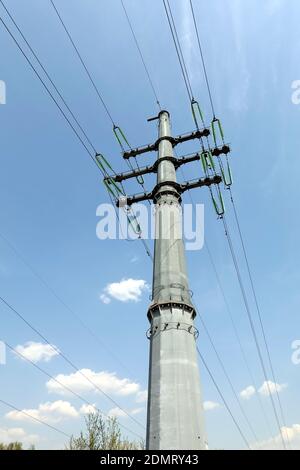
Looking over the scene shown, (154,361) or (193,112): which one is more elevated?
(193,112)

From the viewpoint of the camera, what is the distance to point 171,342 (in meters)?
11.7

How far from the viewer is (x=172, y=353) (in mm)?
11477

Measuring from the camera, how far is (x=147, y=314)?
44.0 ft

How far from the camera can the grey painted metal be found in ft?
33.5

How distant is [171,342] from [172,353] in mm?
387

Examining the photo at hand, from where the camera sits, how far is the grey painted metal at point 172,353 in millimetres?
10219

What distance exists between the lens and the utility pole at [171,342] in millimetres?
10250

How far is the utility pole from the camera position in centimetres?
1025
